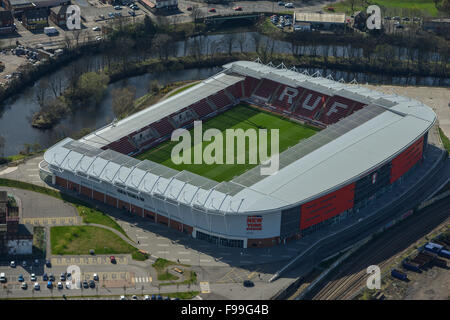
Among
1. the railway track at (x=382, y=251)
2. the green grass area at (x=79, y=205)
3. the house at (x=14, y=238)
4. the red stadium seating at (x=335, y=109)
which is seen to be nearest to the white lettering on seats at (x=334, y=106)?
the red stadium seating at (x=335, y=109)

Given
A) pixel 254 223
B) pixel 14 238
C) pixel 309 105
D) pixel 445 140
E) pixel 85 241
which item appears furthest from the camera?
pixel 309 105

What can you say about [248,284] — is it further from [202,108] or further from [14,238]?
[202,108]

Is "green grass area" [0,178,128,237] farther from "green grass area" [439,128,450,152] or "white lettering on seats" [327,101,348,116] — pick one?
"green grass area" [439,128,450,152]

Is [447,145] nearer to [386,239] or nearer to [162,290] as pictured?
[386,239]

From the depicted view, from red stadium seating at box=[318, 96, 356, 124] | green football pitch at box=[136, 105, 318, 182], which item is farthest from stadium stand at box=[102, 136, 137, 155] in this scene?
red stadium seating at box=[318, 96, 356, 124]

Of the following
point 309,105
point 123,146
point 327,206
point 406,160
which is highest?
point 309,105

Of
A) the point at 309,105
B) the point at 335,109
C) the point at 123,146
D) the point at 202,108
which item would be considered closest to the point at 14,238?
the point at 123,146
